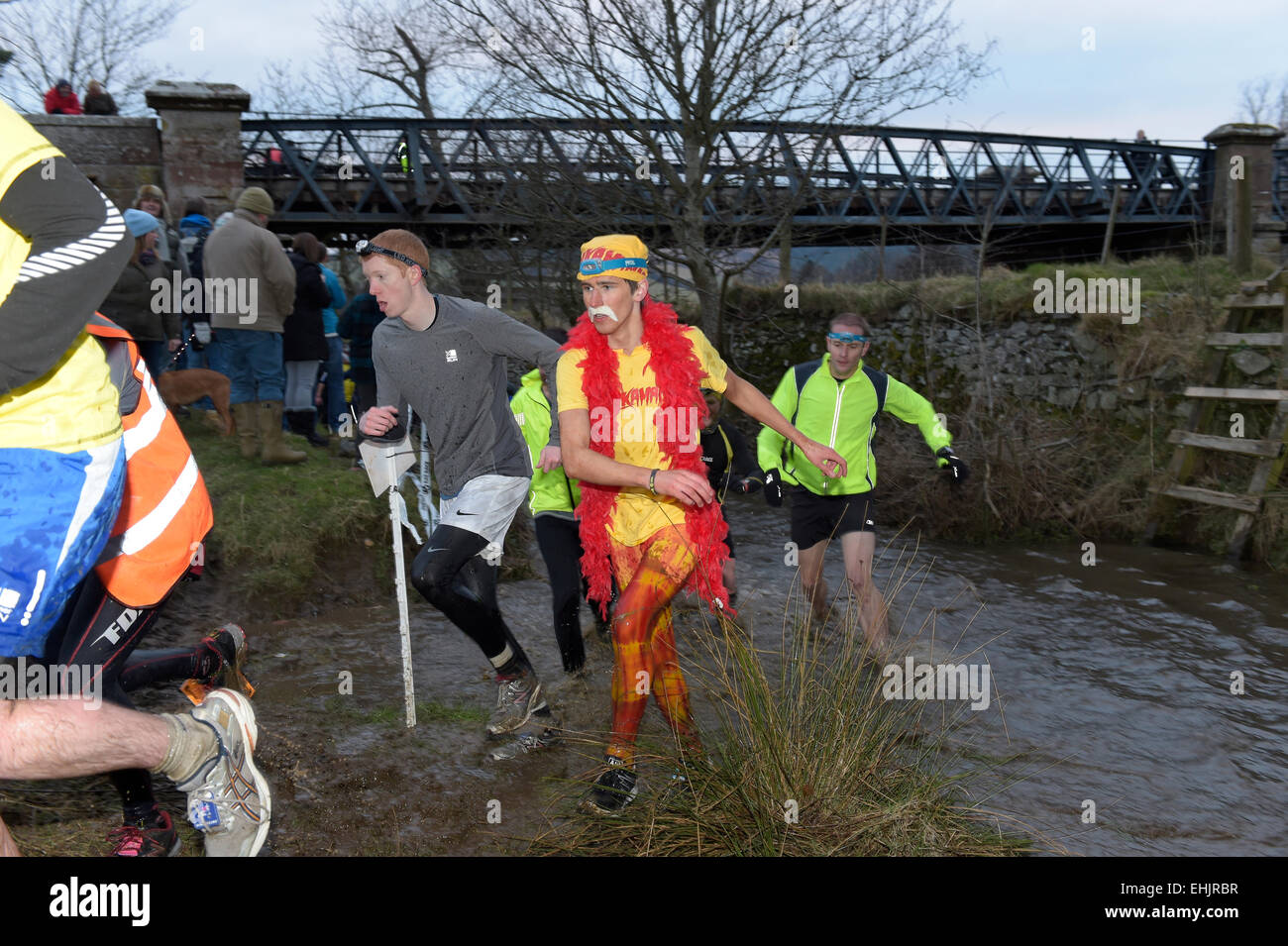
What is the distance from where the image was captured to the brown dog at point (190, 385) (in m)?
7.71

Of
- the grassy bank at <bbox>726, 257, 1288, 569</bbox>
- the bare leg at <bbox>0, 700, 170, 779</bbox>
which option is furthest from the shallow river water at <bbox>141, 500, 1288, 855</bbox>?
the grassy bank at <bbox>726, 257, 1288, 569</bbox>

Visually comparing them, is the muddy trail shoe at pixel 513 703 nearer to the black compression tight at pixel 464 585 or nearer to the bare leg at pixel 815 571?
the black compression tight at pixel 464 585

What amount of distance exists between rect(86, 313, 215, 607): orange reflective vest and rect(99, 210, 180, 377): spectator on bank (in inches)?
197

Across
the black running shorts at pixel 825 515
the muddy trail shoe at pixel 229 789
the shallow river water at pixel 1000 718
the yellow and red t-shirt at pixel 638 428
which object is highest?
the yellow and red t-shirt at pixel 638 428

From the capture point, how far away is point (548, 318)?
13.6m

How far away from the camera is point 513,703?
4449 mm

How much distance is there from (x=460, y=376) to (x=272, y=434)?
379 cm

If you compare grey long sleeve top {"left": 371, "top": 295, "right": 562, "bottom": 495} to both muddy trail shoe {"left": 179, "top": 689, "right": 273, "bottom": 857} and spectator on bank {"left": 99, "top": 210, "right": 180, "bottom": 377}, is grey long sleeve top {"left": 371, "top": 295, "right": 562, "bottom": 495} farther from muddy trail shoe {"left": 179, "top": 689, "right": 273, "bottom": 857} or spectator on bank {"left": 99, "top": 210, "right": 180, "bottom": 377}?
spectator on bank {"left": 99, "top": 210, "right": 180, "bottom": 377}

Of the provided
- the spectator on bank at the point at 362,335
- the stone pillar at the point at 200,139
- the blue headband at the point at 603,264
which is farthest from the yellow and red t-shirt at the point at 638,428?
the stone pillar at the point at 200,139

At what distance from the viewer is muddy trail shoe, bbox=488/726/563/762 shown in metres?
4.23

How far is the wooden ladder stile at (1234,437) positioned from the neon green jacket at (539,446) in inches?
258

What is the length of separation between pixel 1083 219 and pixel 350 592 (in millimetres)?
19718

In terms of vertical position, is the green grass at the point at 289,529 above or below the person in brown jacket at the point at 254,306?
below

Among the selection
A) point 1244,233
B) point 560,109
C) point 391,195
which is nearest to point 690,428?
point 560,109
